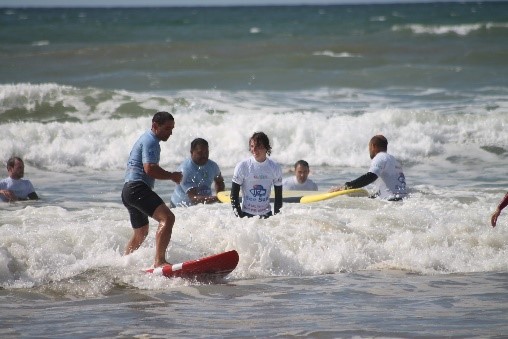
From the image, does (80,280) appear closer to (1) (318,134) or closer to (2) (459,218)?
(2) (459,218)

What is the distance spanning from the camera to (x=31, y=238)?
963 centimetres

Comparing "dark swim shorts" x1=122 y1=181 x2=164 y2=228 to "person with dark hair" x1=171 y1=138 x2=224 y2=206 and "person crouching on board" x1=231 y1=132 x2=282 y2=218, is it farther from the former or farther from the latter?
"person with dark hair" x1=171 y1=138 x2=224 y2=206

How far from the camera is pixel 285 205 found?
12.4 metres

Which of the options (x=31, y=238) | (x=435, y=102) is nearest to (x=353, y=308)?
(x=31, y=238)

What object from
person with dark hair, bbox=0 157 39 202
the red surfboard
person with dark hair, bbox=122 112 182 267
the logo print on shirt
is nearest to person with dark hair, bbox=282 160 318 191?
person with dark hair, bbox=0 157 39 202

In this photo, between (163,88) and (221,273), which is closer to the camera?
(221,273)

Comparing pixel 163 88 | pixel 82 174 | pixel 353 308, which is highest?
pixel 163 88

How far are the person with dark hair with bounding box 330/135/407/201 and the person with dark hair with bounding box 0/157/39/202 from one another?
4915 mm

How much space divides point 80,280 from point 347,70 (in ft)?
73.1

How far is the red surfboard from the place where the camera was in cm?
862

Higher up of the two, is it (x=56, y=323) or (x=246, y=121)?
(x=246, y=121)

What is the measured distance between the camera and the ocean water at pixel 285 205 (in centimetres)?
761

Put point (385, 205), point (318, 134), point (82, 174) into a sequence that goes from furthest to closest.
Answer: point (318, 134) → point (82, 174) → point (385, 205)

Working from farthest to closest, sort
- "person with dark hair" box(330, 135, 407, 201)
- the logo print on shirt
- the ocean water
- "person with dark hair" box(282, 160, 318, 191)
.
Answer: "person with dark hair" box(282, 160, 318, 191) < "person with dark hair" box(330, 135, 407, 201) < the logo print on shirt < the ocean water
